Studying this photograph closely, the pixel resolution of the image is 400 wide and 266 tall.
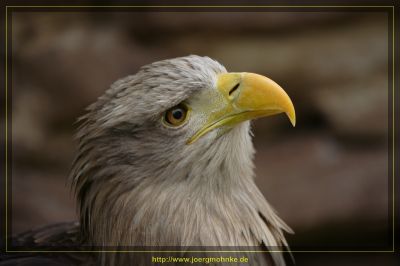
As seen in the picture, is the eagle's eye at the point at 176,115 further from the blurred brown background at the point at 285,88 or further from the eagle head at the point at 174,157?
the blurred brown background at the point at 285,88

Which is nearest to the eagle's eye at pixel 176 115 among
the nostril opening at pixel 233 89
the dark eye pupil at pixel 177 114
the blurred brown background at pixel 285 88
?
the dark eye pupil at pixel 177 114

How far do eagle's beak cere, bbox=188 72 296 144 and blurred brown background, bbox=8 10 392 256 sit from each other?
84.7 inches

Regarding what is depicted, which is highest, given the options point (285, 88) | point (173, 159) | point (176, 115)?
point (285, 88)

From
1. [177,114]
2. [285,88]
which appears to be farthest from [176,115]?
[285,88]

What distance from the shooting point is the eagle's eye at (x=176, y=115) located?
208cm

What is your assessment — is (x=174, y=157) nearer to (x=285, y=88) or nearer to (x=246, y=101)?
(x=246, y=101)

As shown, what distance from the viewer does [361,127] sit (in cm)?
438

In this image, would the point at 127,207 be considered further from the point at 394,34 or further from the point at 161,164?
the point at 394,34

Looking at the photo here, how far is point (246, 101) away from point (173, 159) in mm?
303

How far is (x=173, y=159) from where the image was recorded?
2.10 meters

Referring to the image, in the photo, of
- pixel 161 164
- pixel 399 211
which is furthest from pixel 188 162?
pixel 399 211

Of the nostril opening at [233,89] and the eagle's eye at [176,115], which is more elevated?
the nostril opening at [233,89]

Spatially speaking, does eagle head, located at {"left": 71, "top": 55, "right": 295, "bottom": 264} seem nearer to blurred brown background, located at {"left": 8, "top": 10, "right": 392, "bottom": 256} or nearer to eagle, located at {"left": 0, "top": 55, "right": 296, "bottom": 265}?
eagle, located at {"left": 0, "top": 55, "right": 296, "bottom": 265}

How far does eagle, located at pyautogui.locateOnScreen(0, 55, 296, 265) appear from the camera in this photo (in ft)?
6.84
